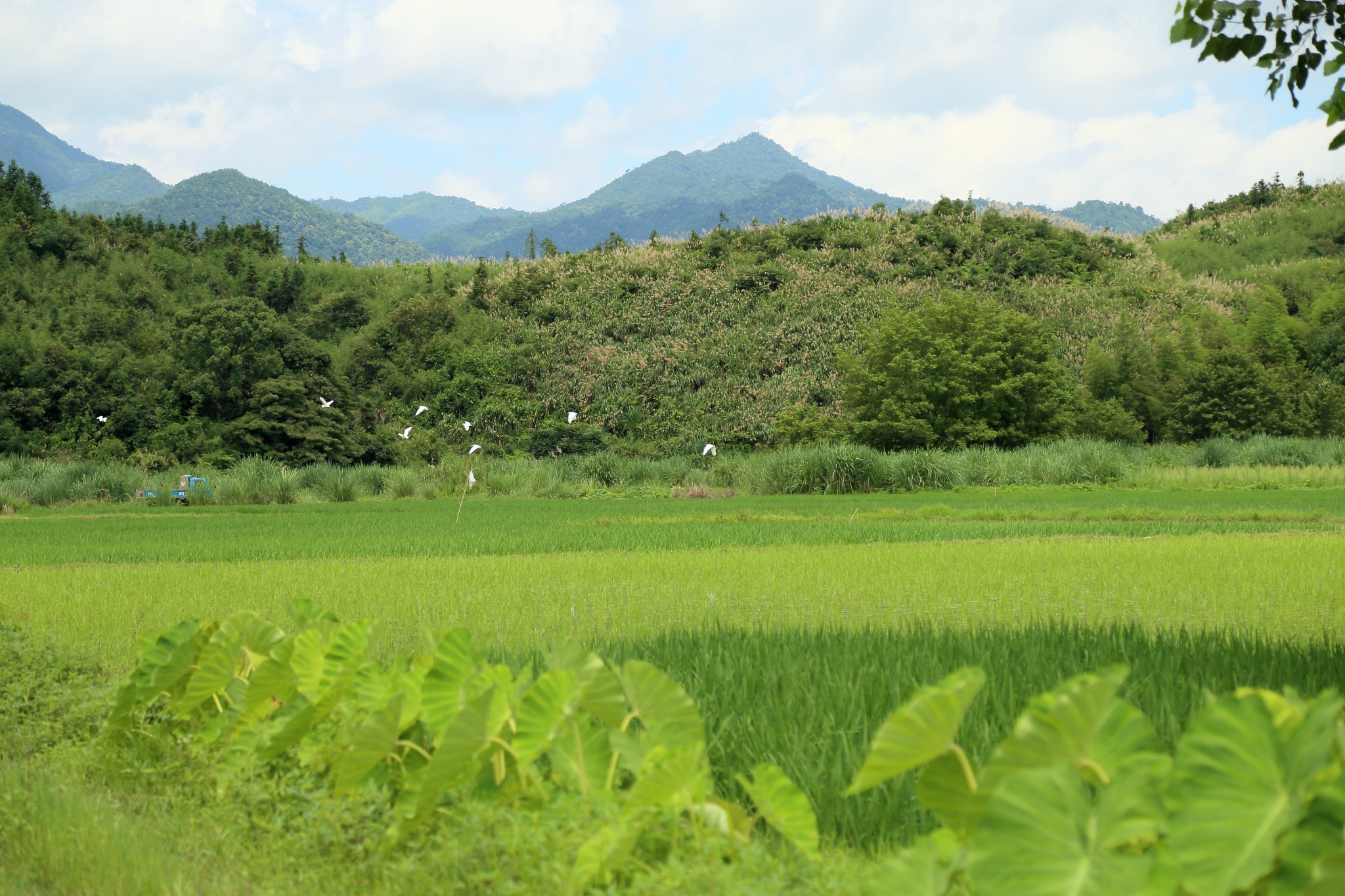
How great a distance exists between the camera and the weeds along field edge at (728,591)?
17.3 feet

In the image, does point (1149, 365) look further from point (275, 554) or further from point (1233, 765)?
point (1233, 765)

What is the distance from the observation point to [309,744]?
8.09 ft

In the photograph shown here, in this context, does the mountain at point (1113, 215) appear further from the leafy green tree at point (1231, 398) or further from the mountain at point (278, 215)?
the leafy green tree at point (1231, 398)

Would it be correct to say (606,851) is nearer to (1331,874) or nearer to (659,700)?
(659,700)

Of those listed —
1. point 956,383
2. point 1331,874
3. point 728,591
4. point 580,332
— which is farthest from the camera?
point 580,332

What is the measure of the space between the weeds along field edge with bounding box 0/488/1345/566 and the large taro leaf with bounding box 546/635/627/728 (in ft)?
25.7

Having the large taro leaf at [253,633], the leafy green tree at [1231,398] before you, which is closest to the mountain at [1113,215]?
the leafy green tree at [1231,398]

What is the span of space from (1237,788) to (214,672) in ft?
9.20

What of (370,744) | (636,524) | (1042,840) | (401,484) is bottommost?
(401,484)

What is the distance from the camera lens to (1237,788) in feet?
3.56

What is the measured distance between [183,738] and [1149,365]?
3027 centimetres

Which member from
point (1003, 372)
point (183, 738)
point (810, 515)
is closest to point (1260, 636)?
point (183, 738)

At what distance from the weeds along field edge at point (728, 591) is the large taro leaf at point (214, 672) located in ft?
5.85

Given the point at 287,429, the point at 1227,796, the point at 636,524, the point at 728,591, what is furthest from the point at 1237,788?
the point at 287,429
